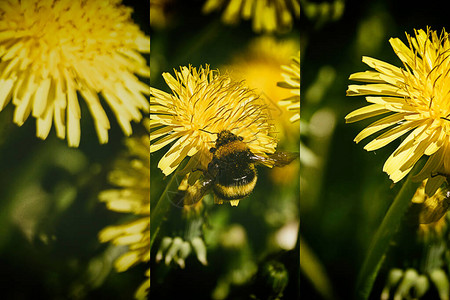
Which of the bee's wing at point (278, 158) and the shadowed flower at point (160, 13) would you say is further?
the bee's wing at point (278, 158)

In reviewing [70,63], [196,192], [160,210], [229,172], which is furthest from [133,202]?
[70,63]

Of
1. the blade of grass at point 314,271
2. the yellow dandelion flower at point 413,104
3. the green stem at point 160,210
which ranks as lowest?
the blade of grass at point 314,271

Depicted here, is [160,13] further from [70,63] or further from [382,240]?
[382,240]

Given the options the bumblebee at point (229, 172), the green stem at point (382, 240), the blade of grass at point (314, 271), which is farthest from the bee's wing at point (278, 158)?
the green stem at point (382, 240)

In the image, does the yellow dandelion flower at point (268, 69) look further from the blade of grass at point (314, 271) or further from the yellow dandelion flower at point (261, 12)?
the blade of grass at point (314, 271)

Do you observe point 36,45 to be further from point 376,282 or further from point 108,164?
point 376,282

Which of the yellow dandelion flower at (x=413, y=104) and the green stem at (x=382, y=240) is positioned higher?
the yellow dandelion flower at (x=413, y=104)

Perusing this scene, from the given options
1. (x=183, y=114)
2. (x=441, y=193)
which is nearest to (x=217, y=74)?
(x=183, y=114)
